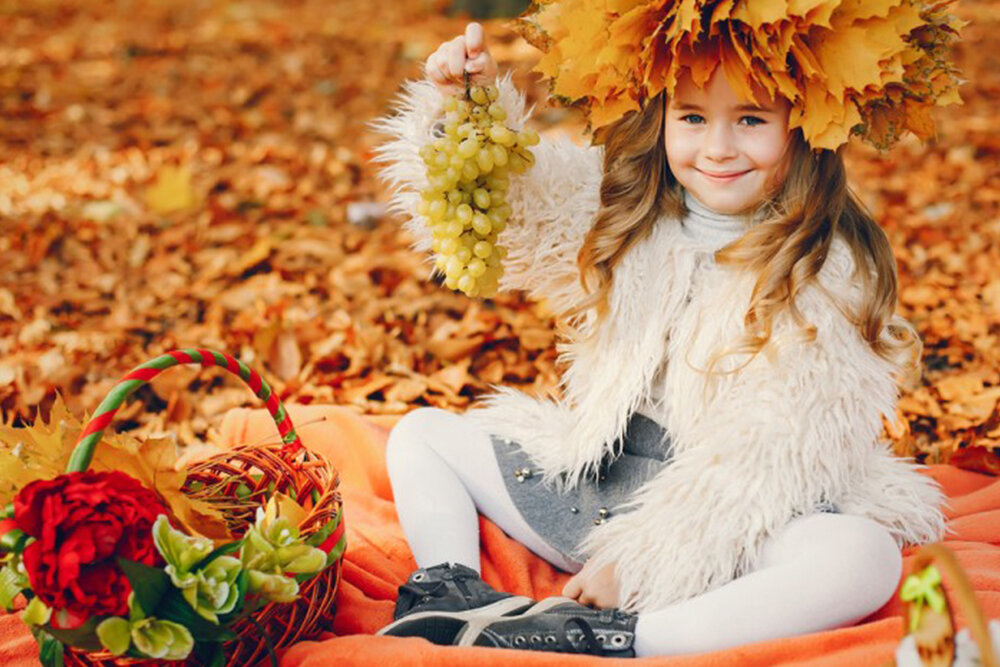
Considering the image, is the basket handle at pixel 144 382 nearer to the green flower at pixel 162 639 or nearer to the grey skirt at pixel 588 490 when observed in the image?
Answer: the green flower at pixel 162 639

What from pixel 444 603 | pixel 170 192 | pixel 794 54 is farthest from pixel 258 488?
pixel 170 192

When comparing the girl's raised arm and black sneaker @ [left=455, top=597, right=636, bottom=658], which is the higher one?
the girl's raised arm

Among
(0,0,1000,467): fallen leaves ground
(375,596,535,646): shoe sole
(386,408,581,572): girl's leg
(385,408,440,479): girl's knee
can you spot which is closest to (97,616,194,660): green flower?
(375,596,535,646): shoe sole

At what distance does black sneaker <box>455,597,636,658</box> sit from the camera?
156cm

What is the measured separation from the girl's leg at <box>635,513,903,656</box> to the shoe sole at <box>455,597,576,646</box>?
0.49 ft

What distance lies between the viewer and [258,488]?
1870 mm

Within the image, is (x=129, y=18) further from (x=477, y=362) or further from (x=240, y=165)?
(x=477, y=362)

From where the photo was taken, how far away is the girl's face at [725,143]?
1.71 m

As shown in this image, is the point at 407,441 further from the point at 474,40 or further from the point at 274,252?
the point at 274,252

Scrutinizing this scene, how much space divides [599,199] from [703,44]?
0.44 metres

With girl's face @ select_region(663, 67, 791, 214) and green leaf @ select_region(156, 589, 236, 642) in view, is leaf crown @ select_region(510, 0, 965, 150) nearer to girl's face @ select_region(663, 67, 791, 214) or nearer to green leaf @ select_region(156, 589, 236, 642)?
girl's face @ select_region(663, 67, 791, 214)

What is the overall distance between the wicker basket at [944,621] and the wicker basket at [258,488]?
2.67 feet

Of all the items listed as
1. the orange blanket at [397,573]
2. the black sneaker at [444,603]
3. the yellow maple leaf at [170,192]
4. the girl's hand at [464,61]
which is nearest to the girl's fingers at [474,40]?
the girl's hand at [464,61]

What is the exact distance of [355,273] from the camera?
11.1ft
